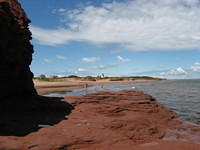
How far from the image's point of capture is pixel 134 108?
12234 mm

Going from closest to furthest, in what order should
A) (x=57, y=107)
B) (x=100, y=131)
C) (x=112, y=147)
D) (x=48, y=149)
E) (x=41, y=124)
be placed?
(x=48, y=149) < (x=112, y=147) < (x=100, y=131) < (x=41, y=124) < (x=57, y=107)

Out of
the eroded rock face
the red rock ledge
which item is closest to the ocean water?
the red rock ledge

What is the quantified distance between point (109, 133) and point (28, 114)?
3.91 metres

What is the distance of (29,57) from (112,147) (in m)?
7.02

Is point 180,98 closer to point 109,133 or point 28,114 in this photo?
point 109,133

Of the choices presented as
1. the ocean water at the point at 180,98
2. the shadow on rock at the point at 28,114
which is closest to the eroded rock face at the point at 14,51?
the shadow on rock at the point at 28,114

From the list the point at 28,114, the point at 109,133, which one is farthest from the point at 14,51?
the point at 109,133

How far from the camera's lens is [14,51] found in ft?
31.6

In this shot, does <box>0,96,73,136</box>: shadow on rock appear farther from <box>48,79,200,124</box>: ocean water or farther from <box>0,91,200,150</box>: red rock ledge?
<box>48,79,200,124</box>: ocean water

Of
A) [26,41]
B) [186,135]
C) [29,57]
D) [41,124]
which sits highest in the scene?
[26,41]

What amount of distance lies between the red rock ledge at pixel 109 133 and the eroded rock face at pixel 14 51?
2.83 metres

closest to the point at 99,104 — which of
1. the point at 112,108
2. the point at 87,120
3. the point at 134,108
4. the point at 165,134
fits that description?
the point at 112,108

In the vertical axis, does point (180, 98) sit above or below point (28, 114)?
below

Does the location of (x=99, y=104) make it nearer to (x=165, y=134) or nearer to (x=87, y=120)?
(x=87, y=120)
